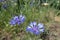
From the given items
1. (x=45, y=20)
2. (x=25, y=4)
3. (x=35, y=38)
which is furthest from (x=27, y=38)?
(x=25, y=4)

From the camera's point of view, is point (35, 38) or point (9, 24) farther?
point (9, 24)

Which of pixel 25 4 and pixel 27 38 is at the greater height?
pixel 25 4

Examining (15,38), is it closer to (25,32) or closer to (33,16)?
(25,32)

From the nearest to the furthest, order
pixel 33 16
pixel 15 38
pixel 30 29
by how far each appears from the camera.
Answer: pixel 30 29
pixel 15 38
pixel 33 16

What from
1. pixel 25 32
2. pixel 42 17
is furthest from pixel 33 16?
pixel 25 32

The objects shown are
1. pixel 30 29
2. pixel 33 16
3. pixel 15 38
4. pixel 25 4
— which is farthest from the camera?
pixel 25 4

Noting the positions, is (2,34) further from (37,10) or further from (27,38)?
(37,10)

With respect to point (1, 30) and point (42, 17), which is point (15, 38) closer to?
point (1, 30)

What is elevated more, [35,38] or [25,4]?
[25,4]

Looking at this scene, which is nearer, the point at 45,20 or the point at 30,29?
the point at 30,29
